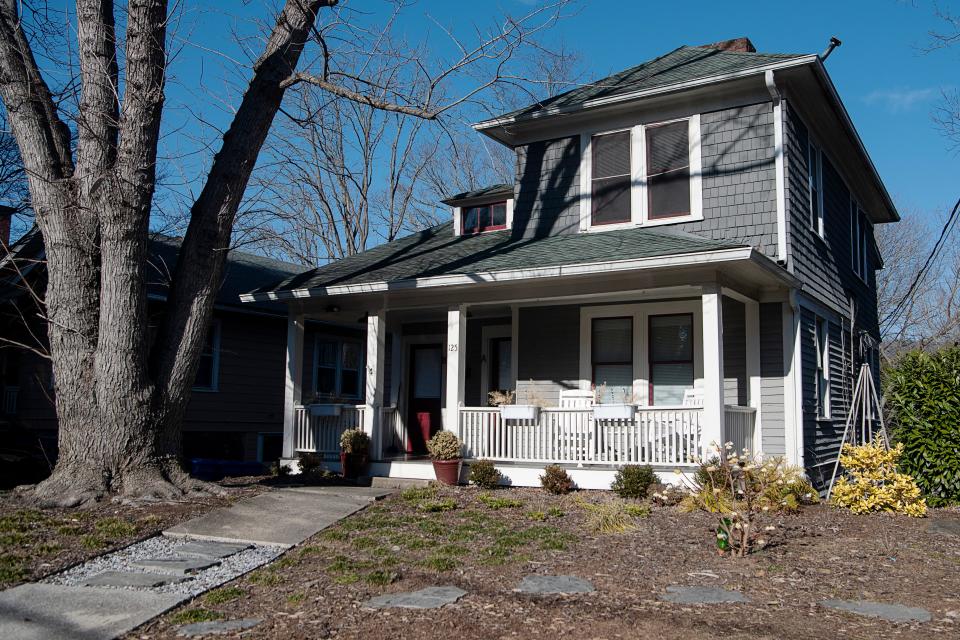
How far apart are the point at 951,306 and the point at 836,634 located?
3161 centimetres

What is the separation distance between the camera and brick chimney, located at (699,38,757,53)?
13.5 meters

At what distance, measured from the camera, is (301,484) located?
10898 millimetres

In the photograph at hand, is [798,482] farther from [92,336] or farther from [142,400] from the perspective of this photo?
[92,336]

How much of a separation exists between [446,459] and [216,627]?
620 centimetres

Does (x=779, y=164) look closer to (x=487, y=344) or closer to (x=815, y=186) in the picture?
(x=815, y=186)

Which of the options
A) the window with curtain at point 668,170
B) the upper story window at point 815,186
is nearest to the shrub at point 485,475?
the window with curtain at point 668,170

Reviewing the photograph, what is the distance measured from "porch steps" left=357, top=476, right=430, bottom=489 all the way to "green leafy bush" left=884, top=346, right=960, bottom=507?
6.34 meters

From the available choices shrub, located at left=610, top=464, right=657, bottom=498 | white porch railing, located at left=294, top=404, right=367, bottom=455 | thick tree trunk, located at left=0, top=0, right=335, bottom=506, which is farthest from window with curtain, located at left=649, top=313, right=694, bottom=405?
thick tree trunk, located at left=0, top=0, right=335, bottom=506

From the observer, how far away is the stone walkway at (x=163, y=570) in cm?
516

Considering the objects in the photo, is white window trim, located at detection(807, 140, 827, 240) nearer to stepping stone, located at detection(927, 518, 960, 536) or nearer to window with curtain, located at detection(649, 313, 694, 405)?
window with curtain, located at detection(649, 313, 694, 405)

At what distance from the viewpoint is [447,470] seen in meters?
11.1

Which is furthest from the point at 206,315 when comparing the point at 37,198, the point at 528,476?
the point at 528,476

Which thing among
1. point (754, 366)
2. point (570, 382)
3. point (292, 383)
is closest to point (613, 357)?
point (570, 382)

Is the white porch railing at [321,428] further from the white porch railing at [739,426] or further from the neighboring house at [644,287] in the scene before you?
the white porch railing at [739,426]
